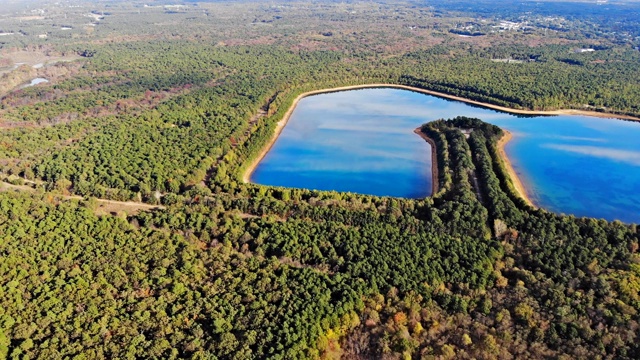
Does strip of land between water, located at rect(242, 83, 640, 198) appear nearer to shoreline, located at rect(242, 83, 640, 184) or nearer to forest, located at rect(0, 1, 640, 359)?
shoreline, located at rect(242, 83, 640, 184)

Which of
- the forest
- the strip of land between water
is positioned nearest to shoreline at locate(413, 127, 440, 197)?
the strip of land between water

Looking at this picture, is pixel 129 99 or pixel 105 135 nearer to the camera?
pixel 105 135

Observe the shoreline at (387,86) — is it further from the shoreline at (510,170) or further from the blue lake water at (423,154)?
the blue lake water at (423,154)

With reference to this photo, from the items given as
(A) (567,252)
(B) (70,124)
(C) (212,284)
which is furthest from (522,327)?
(B) (70,124)

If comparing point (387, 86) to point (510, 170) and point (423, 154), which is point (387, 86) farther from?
point (510, 170)

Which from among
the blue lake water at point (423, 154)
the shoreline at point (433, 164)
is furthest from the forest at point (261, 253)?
the blue lake water at point (423, 154)

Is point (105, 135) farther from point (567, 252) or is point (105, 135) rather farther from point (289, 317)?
point (567, 252)
